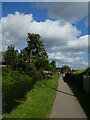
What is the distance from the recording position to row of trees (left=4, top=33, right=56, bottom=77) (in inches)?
2822

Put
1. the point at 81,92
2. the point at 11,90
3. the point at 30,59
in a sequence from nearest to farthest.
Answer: the point at 81,92 < the point at 11,90 < the point at 30,59

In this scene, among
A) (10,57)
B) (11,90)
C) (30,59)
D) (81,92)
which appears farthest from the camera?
(30,59)

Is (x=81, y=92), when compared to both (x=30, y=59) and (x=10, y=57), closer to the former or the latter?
(x=10, y=57)

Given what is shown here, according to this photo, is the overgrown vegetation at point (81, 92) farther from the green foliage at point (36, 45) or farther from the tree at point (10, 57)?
the green foliage at point (36, 45)

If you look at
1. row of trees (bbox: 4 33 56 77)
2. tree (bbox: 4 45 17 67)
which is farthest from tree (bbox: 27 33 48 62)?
tree (bbox: 4 45 17 67)

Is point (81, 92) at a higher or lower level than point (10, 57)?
lower

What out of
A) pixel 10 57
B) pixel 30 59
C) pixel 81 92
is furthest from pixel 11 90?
pixel 30 59

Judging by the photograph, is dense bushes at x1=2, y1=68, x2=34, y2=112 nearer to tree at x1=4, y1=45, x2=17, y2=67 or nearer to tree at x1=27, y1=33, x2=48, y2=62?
tree at x1=4, y1=45, x2=17, y2=67

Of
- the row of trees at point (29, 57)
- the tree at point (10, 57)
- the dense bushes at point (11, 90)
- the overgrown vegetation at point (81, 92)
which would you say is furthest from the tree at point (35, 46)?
the overgrown vegetation at point (81, 92)

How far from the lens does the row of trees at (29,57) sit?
235ft

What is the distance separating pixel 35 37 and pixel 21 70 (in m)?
28.7

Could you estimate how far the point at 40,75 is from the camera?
73188mm

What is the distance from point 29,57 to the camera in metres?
88.2

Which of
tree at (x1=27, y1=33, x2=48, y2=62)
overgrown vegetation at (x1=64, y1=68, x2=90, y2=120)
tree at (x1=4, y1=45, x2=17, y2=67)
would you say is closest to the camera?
overgrown vegetation at (x1=64, y1=68, x2=90, y2=120)
